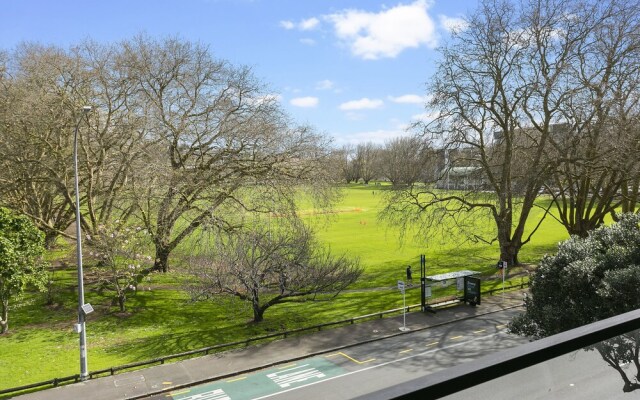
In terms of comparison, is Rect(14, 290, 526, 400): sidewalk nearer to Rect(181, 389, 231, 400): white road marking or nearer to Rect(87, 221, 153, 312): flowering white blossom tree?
Rect(181, 389, 231, 400): white road marking

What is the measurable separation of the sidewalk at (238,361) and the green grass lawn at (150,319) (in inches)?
64.9

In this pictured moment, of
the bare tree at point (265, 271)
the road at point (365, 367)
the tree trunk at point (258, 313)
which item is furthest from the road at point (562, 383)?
the tree trunk at point (258, 313)

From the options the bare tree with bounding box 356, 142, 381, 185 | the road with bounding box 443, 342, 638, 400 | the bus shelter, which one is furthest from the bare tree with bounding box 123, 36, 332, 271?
the bare tree with bounding box 356, 142, 381, 185

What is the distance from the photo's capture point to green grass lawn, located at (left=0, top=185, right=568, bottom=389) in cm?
1942

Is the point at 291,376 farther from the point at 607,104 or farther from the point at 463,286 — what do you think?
the point at 607,104

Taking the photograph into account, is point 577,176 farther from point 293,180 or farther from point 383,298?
point 293,180

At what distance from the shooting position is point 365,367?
18.0 meters

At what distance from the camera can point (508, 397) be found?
1810 mm

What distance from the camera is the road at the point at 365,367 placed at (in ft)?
52.5

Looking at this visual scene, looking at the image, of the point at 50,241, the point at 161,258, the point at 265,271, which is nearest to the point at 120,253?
the point at 161,258

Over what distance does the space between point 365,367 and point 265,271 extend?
6.83m

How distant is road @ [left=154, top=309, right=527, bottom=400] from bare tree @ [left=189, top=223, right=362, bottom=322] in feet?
14.7

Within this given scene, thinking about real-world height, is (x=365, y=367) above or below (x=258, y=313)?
below

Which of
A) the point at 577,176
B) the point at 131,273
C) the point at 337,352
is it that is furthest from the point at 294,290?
the point at 577,176
